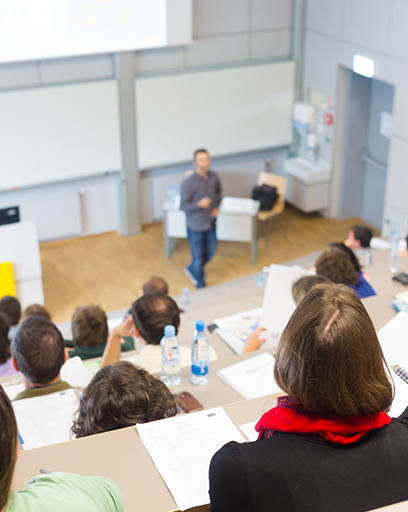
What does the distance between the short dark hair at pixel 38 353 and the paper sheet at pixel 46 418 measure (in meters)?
0.21

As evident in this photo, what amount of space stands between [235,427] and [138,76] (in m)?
6.03

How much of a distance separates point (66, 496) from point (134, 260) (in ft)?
19.9

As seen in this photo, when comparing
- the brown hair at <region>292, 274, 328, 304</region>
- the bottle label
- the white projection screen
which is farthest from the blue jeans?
the bottle label

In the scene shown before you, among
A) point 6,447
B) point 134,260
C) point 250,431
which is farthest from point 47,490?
point 134,260

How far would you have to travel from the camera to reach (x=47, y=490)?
1.28m

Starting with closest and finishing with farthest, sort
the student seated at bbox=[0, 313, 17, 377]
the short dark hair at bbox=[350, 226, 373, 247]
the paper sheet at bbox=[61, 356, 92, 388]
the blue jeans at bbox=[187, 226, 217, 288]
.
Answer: the paper sheet at bbox=[61, 356, 92, 388] → the student seated at bbox=[0, 313, 17, 377] → the short dark hair at bbox=[350, 226, 373, 247] → the blue jeans at bbox=[187, 226, 217, 288]

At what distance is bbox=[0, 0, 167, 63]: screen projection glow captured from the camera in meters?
6.43

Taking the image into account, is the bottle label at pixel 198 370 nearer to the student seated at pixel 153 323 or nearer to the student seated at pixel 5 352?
the student seated at pixel 153 323

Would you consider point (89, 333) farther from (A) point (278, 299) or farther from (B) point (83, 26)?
(B) point (83, 26)

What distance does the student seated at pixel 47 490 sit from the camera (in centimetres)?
111

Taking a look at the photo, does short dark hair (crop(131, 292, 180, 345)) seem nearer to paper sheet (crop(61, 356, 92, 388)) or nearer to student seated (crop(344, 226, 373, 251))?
paper sheet (crop(61, 356, 92, 388))

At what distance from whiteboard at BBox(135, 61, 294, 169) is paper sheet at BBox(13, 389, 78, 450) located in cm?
521

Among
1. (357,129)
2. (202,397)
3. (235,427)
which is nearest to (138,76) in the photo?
(357,129)

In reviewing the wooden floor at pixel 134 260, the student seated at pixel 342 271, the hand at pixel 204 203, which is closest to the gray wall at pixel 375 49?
the wooden floor at pixel 134 260
